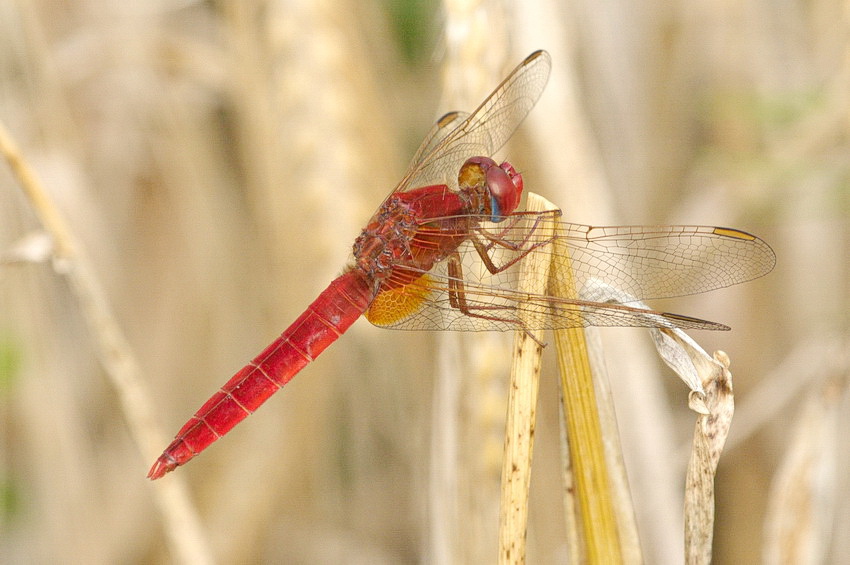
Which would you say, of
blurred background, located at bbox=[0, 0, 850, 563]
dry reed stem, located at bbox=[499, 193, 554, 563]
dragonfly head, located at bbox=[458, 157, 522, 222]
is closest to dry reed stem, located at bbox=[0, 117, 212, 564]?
blurred background, located at bbox=[0, 0, 850, 563]

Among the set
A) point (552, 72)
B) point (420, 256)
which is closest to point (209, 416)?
point (420, 256)

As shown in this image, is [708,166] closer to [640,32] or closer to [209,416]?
[640,32]

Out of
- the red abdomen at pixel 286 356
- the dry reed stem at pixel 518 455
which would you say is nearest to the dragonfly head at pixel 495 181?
the red abdomen at pixel 286 356

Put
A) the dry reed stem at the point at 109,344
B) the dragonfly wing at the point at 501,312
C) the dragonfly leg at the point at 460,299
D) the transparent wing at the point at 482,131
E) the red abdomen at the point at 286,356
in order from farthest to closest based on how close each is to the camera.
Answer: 1. the transparent wing at the point at 482,131
2. the red abdomen at the point at 286,356
3. the dragonfly leg at the point at 460,299
4. the dry reed stem at the point at 109,344
5. the dragonfly wing at the point at 501,312

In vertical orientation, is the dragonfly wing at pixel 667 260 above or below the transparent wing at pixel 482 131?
below

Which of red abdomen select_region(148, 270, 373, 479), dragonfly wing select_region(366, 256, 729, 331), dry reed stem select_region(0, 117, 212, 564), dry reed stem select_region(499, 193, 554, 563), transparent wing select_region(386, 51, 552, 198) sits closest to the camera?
dry reed stem select_region(499, 193, 554, 563)

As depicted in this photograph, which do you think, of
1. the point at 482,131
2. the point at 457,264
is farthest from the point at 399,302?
the point at 482,131

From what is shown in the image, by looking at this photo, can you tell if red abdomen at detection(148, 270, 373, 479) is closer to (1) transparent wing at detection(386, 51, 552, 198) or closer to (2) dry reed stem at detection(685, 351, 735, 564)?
(1) transparent wing at detection(386, 51, 552, 198)

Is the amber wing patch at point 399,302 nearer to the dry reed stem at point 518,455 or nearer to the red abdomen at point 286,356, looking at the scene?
the red abdomen at point 286,356
